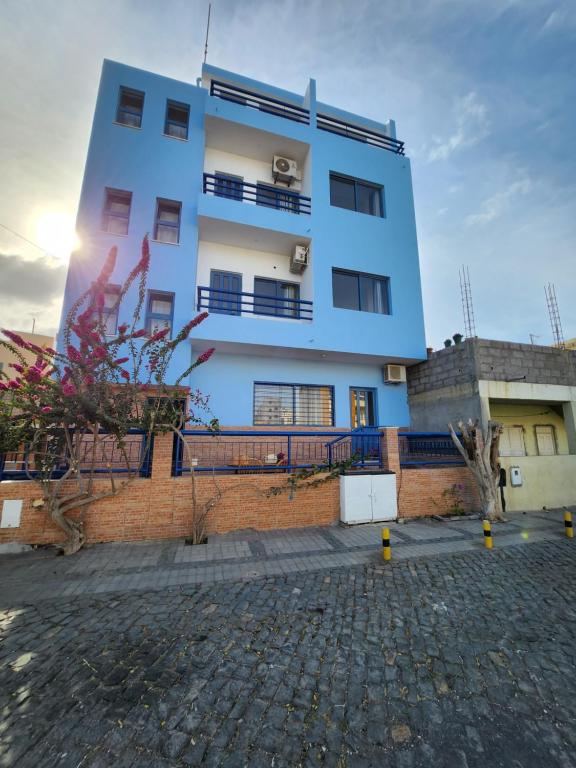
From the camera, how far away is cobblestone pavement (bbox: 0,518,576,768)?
243 cm

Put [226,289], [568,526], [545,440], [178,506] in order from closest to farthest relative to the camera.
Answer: [178,506] → [568,526] → [226,289] → [545,440]

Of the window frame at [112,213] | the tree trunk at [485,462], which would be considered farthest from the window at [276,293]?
the tree trunk at [485,462]

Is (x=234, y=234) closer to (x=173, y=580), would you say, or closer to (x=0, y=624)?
(x=173, y=580)

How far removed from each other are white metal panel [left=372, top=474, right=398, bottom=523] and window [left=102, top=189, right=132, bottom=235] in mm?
Answer: 11548

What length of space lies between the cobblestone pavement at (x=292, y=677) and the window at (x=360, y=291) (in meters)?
10.4

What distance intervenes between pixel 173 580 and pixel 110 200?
40.6 ft

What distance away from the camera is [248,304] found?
11633mm

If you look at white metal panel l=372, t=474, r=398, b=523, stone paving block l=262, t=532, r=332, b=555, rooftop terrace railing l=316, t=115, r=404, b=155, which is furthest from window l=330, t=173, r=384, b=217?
stone paving block l=262, t=532, r=332, b=555

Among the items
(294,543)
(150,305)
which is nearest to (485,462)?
(294,543)

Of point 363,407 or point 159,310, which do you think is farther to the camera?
point 363,407

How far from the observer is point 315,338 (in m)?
11.7

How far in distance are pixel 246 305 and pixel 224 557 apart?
888 centimetres

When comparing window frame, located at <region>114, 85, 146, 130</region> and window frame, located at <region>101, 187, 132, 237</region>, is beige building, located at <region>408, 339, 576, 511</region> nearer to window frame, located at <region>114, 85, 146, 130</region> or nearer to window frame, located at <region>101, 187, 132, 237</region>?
window frame, located at <region>101, 187, 132, 237</region>

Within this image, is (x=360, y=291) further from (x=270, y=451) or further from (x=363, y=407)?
(x=270, y=451)
